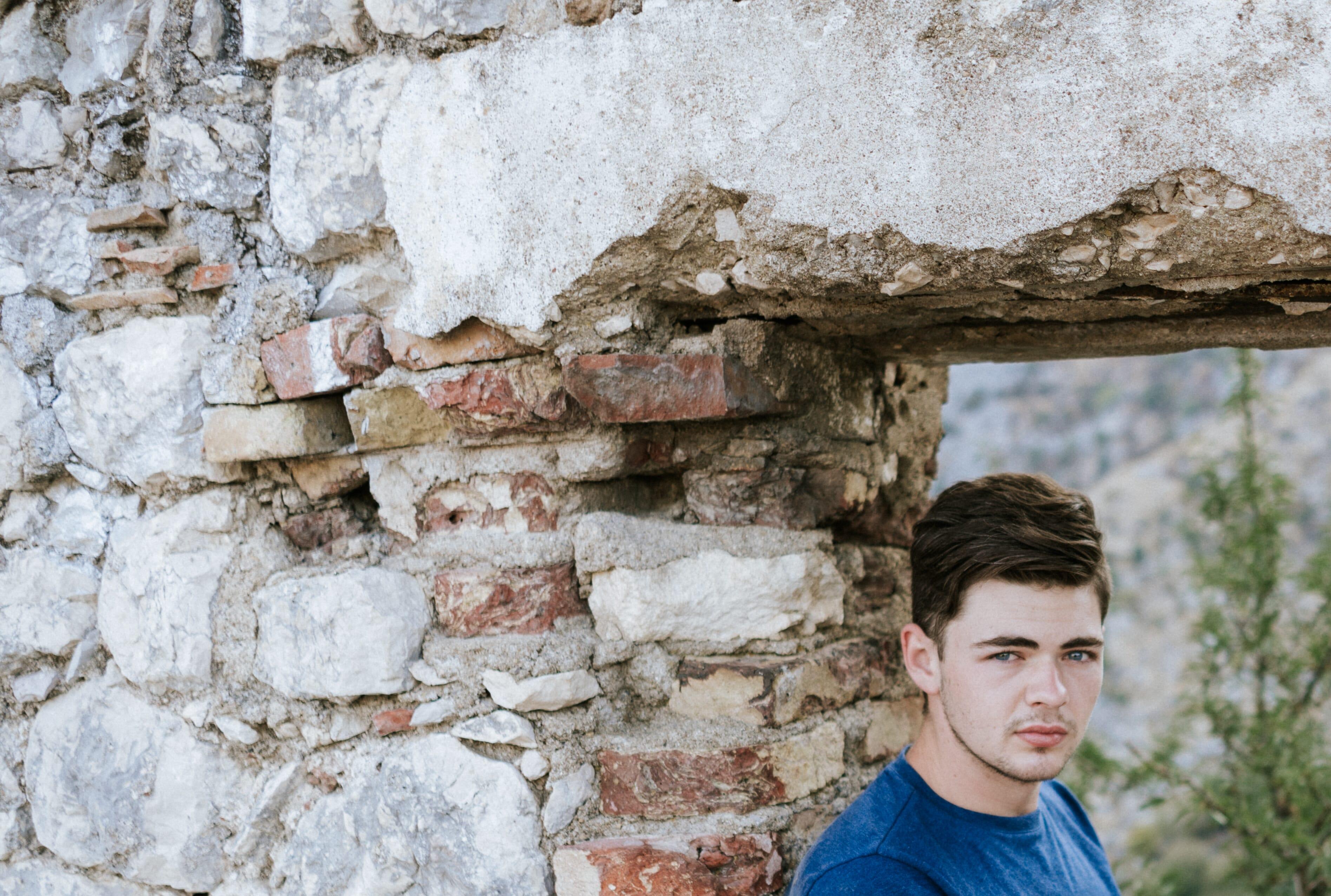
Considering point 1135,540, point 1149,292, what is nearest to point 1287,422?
point 1135,540

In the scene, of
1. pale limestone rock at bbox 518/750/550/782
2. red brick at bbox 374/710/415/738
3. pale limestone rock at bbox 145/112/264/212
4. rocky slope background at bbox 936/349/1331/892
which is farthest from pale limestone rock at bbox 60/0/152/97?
rocky slope background at bbox 936/349/1331/892

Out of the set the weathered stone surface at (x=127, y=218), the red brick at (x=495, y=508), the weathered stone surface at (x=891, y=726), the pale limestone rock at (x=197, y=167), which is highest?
the pale limestone rock at (x=197, y=167)

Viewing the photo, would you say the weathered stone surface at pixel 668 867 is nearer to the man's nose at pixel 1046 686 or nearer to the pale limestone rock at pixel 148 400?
the man's nose at pixel 1046 686

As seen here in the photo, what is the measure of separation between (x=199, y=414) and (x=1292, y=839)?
2.92 metres

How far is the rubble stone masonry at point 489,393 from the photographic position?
3.85 feet

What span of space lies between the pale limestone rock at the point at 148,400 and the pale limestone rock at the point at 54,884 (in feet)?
2.10

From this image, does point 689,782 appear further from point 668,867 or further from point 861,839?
point 861,839

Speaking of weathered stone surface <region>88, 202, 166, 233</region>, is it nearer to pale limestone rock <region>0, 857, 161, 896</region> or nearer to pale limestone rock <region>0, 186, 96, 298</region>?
pale limestone rock <region>0, 186, 96, 298</region>

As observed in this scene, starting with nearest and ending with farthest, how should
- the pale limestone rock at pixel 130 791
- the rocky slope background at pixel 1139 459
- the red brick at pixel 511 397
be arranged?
1. the red brick at pixel 511 397
2. the pale limestone rock at pixel 130 791
3. the rocky slope background at pixel 1139 459

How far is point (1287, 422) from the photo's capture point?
27.7 feet

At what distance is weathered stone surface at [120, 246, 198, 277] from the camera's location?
1536mm

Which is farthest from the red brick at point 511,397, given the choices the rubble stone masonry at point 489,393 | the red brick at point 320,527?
the red brick at point 320,527

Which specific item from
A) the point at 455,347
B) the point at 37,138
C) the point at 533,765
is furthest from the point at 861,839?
the point at 37,138

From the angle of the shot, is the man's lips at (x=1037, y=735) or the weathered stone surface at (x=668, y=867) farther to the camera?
the man's lips at (x=1037, y=735)
